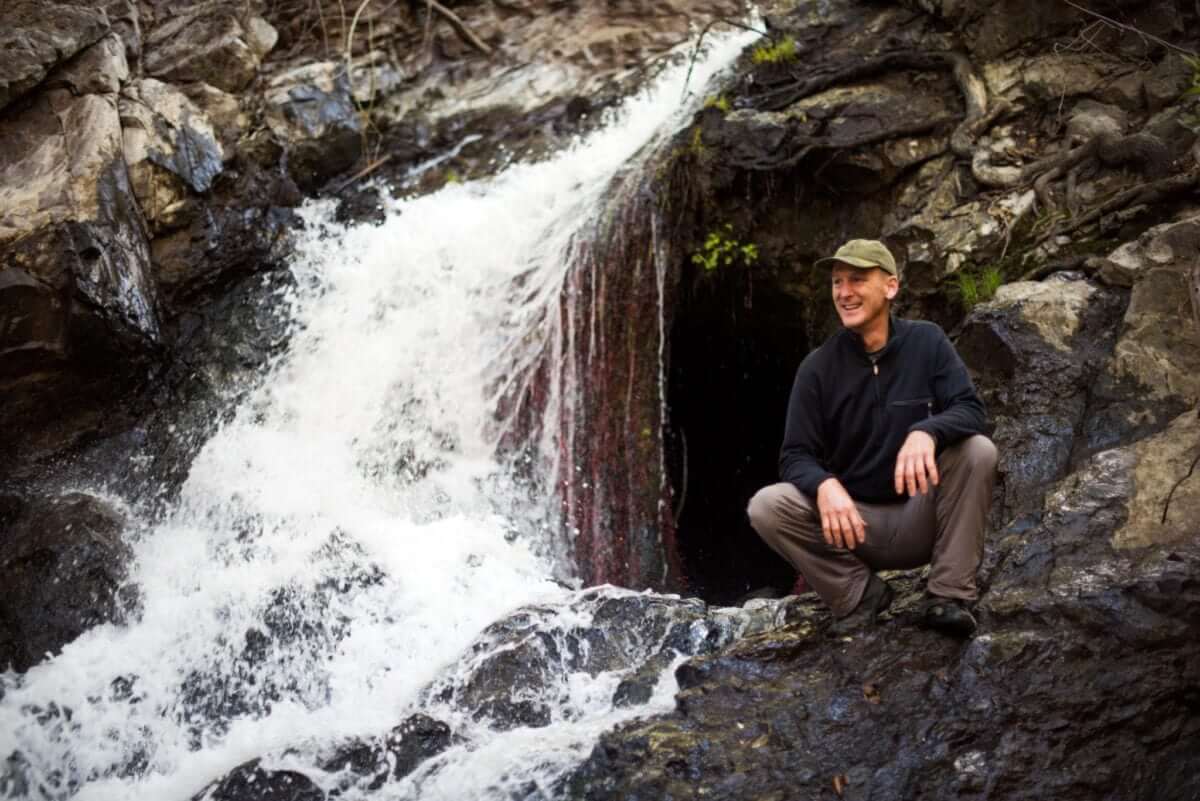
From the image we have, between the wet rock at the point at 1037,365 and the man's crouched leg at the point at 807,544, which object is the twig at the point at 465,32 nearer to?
the wet rock at the point at 1037,365

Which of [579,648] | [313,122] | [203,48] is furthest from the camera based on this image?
[313,122]

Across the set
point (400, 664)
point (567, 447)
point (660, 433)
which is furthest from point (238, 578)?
point (660, 433)

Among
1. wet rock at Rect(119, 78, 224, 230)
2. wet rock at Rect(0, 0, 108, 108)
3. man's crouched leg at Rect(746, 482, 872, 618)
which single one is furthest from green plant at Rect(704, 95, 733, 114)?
man's crouched leg at Rect(746, 482, 872, 618)

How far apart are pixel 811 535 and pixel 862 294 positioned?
0.91 metres

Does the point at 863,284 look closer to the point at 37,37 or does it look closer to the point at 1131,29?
the point at 1131,29

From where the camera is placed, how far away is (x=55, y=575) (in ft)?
18.9

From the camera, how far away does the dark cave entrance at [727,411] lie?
7926mm

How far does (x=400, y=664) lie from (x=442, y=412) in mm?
2231

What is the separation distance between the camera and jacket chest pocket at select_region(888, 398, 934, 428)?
3.77 m

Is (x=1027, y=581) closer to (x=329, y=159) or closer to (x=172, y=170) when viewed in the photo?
(x=172, y=170)

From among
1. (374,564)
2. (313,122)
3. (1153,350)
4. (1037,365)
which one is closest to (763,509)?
(1037,365)

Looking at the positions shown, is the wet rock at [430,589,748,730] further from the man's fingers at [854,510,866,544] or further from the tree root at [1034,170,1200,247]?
the tree root at [1034,170,1200,247]

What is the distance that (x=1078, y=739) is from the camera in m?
3.36

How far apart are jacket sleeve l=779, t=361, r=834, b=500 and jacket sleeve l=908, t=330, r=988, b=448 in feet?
1.15
